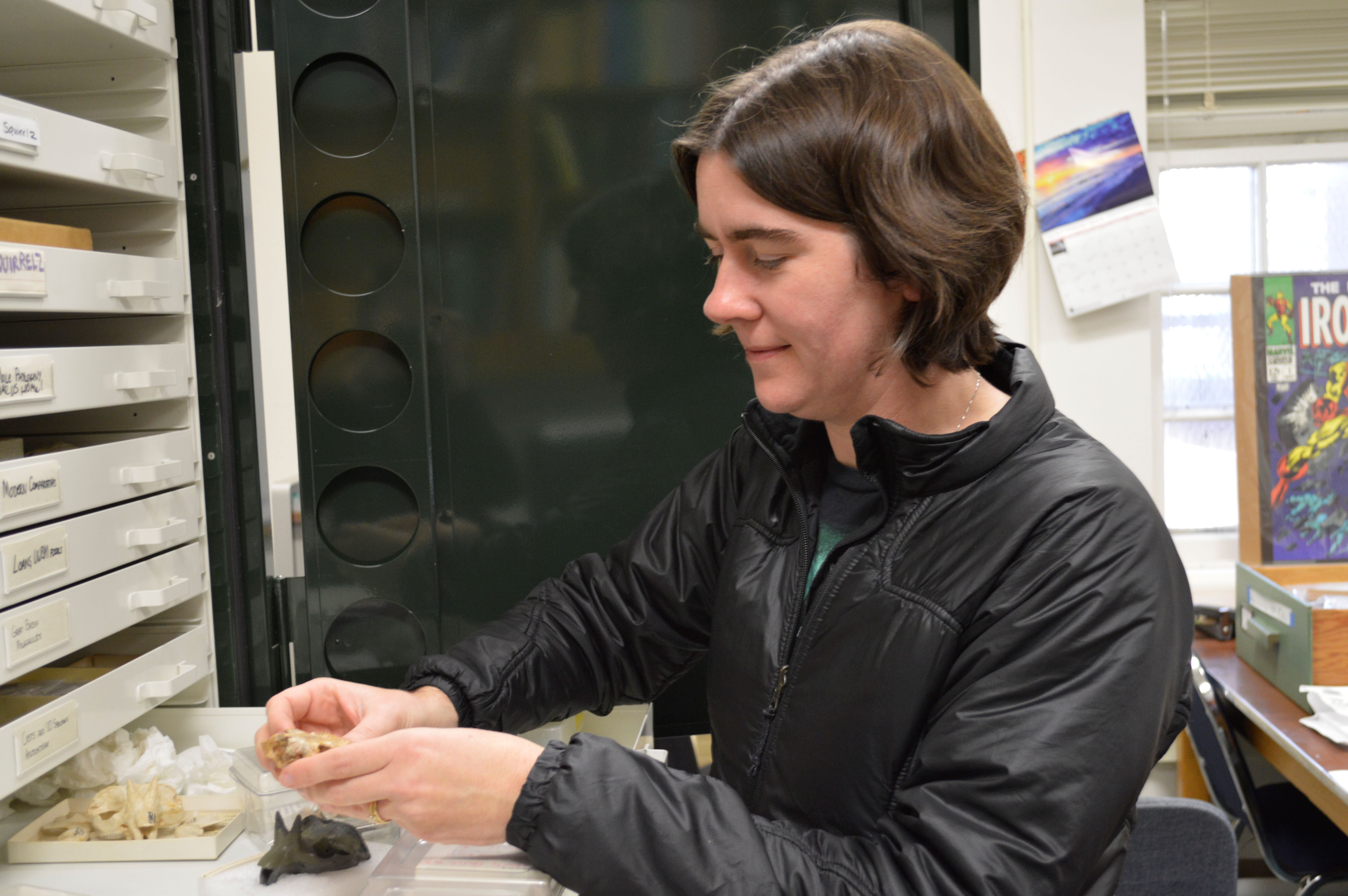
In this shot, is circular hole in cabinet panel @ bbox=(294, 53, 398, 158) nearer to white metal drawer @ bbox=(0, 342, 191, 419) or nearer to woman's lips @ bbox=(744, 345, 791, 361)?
white metal drawer @ bbox=(0, 342, 191, 419)

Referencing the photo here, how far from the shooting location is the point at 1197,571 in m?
2.33

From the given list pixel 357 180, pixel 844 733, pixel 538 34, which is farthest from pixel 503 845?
pixel 538 34

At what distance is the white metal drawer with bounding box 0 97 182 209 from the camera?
102 cm

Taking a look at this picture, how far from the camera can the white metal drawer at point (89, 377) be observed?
1.02m

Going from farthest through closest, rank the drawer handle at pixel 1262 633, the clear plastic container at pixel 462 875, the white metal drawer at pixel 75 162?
the drawer handle at pixel 1262 633 < the white metal drawer at pixel 75 162 < the clear plastic container at pixel 462 875

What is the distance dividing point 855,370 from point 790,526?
19cm

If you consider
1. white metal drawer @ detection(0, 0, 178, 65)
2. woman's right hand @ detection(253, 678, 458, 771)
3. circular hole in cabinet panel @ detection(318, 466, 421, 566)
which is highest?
white metal drawer @ detection(0, 0, 178, 65)

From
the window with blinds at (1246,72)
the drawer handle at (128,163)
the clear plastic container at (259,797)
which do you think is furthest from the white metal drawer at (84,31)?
the window with blinds at (1246,72)

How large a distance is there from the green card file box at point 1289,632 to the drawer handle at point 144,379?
5.89ft

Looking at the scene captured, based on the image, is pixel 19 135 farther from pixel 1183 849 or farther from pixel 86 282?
pixel 1183 849

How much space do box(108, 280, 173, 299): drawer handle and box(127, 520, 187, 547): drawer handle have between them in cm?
28

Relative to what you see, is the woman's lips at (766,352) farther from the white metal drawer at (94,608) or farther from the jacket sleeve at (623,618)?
the white metal drawer at (94,608)

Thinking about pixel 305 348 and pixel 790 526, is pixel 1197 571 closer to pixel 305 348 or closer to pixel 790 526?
pixel 790 526

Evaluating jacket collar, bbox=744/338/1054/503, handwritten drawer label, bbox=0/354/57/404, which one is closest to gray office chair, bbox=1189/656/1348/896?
jacket collar, bbox=744/338/1054/503
